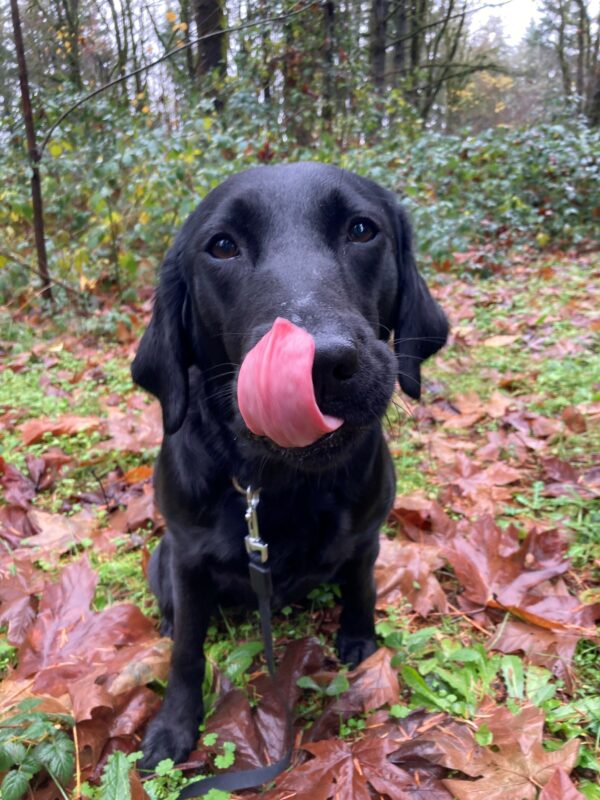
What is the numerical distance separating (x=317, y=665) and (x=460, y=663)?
484 mm

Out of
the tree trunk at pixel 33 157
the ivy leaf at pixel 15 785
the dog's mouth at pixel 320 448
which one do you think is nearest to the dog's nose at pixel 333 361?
the dog's mouth at pixel 320 448

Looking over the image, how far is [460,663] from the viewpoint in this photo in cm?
204

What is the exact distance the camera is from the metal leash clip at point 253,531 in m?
1.76

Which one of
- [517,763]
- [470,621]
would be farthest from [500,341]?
[517,763]

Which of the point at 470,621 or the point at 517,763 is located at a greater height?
the point at 517,763

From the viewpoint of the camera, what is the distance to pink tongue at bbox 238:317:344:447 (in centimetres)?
114

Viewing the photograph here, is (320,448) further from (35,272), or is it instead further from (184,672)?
(35,272)

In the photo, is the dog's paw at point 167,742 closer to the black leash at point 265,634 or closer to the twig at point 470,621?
the black leash at point 265,634

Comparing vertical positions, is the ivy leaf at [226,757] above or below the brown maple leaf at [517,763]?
below

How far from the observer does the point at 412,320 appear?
2182 mm

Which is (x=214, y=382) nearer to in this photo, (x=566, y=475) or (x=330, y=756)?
(x=330, y=756)

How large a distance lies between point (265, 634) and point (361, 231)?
1.29m

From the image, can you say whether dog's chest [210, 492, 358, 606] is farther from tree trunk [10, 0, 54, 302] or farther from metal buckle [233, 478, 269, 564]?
tree trunk [10, 0, 54, 302]

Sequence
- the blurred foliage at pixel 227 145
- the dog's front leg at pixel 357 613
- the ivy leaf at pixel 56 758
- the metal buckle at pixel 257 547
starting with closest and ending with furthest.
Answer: the ivy leaf at pixel 56 758, the metal buckle at pixel 257 547, the dog's front leg at pixel 357 613, the blurred foliage at pixel 227 145
